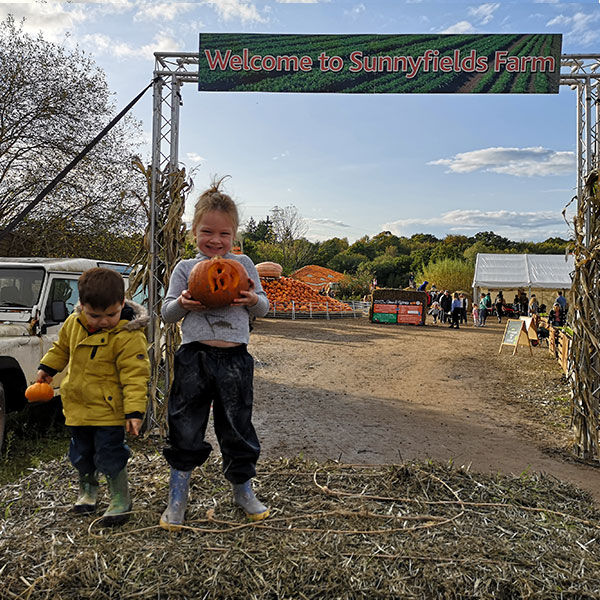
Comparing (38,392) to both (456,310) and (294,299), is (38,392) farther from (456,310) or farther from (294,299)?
(294,299)

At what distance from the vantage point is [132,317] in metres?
3.00

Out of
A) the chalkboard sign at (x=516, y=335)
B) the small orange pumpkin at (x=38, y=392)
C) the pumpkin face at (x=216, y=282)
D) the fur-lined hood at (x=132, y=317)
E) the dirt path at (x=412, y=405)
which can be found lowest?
the dirt path at (x=412, y=405)

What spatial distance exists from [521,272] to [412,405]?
23529 mm

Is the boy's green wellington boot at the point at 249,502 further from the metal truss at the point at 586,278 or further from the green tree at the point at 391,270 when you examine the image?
the green tree at the point at 391,270

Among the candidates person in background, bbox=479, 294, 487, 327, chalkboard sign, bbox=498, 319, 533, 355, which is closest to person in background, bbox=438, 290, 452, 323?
person in background, bbox=479, 294, 487, 327

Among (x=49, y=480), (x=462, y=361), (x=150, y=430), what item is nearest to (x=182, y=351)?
(x=49, y=480)

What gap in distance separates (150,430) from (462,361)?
30.6ft

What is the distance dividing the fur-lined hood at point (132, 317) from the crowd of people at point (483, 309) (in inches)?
730

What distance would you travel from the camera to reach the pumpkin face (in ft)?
9.00

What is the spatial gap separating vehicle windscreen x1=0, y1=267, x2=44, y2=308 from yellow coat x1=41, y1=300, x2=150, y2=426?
325cm

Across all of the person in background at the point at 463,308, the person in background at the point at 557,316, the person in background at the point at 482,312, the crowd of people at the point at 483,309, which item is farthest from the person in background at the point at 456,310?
the person in background at the point at 557,316

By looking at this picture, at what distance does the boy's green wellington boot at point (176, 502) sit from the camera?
8.59 ft

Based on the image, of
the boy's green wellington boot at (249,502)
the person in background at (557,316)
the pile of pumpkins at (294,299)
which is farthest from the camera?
the pile of pumpkins at (294,299)

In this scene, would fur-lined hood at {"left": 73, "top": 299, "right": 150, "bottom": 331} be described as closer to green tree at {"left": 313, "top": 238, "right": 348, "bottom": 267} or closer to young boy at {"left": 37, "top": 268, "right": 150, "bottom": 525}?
young boy at {"left": 37, "top": 268, "right": 150, "bottom": 525}
